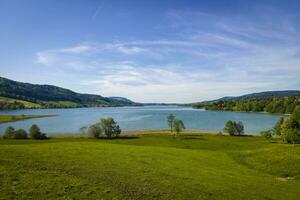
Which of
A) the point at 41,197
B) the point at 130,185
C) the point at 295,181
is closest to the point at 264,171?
the point at 295,181

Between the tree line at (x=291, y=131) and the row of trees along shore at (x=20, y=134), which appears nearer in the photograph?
the tree line at (x=291, y=131)

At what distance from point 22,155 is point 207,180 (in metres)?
16.7

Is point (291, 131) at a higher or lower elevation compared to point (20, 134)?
lower

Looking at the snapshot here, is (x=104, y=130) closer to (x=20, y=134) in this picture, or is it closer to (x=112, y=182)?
(x=20, y=134)

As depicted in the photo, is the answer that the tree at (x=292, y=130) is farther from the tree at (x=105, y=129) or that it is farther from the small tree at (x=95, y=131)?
the small tree at (x=95, y=131)

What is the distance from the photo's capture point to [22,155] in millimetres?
22016

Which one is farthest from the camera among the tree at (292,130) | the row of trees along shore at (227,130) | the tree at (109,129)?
the tree at (109,129)

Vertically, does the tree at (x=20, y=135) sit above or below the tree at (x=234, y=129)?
above

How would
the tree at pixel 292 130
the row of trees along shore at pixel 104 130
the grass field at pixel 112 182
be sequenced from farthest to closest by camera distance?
the row of trees along shore at pixel 104 130, the tree at pixel 292 130, the grass field at pixel 112 182

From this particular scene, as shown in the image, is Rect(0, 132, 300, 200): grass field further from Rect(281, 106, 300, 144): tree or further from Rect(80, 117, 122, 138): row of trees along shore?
Rect(80, 117, 122, 138): row of trees along shore

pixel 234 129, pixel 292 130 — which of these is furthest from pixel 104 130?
pixel 292 130

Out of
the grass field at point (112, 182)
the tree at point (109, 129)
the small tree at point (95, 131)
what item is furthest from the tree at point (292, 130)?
the small tree at point (95, 131)

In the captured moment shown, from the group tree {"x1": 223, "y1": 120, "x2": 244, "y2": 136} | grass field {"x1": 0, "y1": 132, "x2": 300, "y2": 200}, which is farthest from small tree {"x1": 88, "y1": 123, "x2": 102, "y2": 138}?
grass field {"x1": 0, "y1": 132, "x2": 300, "y2": 200}

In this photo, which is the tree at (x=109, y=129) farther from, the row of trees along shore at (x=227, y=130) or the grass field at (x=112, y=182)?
the grass field at (x=112, y=182)
